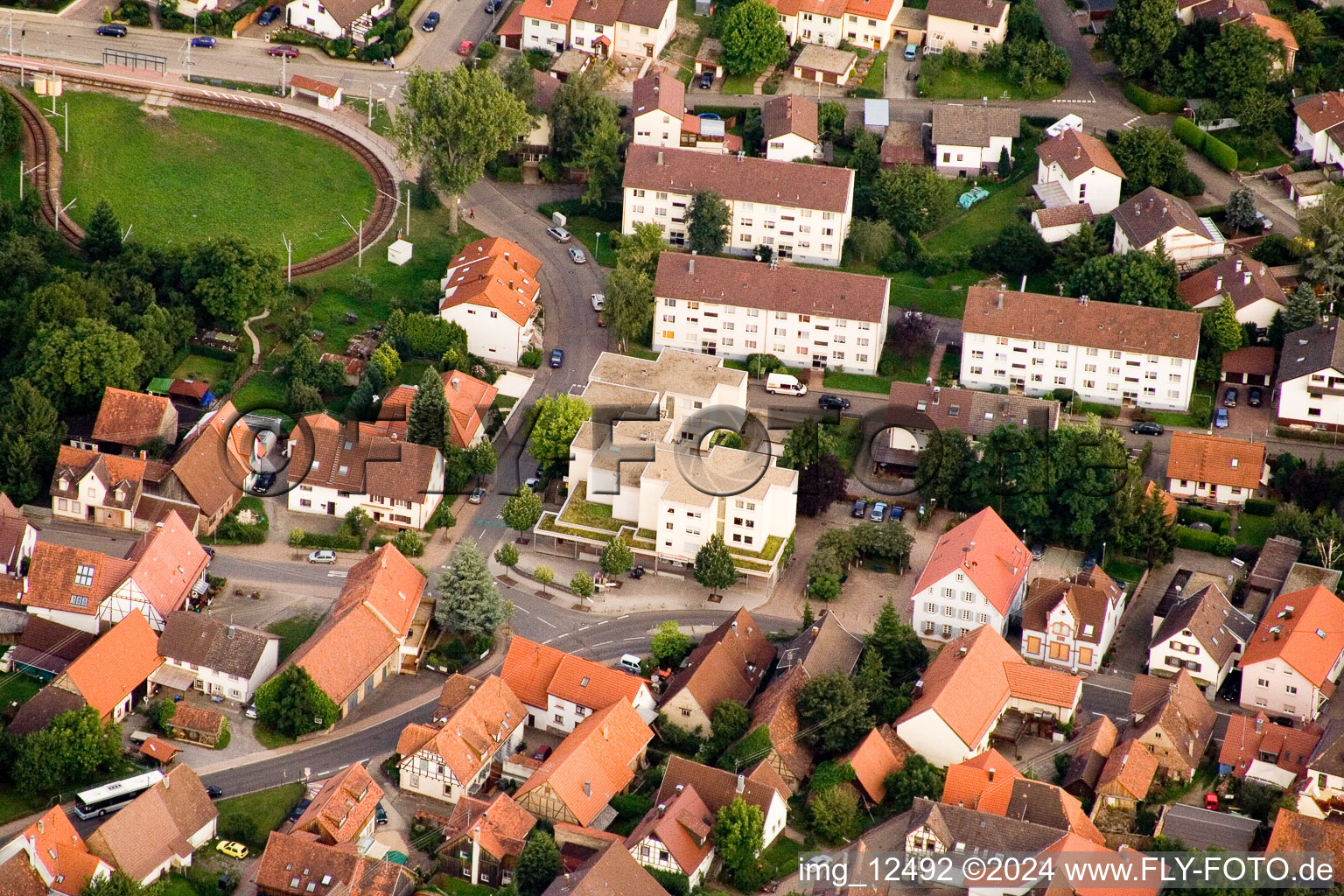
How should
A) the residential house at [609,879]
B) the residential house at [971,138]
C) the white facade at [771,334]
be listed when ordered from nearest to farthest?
the residential house at [609,879], the white facade at [771,334], the residential house at [971,138]

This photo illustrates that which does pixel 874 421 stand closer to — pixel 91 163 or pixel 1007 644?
pixel 1007 644

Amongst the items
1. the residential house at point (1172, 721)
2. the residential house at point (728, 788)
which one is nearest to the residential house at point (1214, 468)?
the residential house at point (1172, 721)

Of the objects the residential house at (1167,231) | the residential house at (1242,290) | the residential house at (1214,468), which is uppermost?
the residential house at (1167,231)

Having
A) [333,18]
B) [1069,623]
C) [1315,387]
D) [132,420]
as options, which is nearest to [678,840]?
[1069,623]

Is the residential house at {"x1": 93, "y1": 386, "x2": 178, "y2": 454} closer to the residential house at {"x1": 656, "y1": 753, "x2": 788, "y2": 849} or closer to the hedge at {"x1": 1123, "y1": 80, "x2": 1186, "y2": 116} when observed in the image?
the residential house at {"x1": 656, "y1": 753, "x2": 788, "y2": 849}

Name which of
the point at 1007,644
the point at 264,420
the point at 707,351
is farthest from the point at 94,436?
the point at 1007,644

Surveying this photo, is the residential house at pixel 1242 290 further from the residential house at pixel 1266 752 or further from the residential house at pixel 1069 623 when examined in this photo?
the residential house at pixel 1266 752
